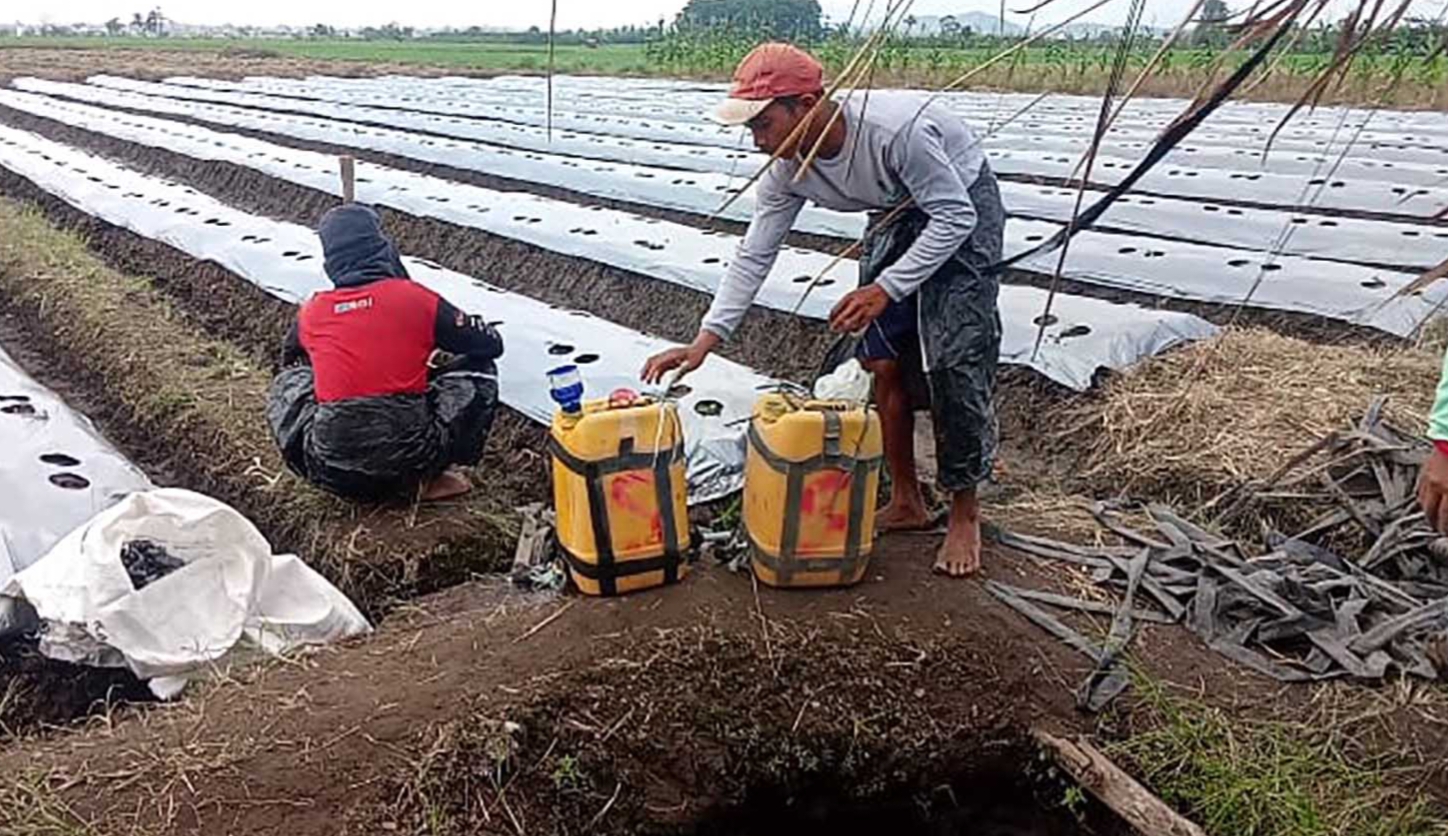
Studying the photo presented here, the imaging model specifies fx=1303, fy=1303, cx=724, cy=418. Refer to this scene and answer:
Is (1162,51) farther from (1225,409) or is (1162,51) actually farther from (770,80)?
(1225,409)

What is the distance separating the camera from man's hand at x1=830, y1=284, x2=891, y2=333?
296cm

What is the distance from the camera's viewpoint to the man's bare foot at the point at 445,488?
13.6 feet

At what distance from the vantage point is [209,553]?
3.31 meters

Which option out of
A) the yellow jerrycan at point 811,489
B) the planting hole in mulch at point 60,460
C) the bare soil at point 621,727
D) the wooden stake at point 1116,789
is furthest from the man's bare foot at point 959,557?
the planting hole in mulch at point 60,460

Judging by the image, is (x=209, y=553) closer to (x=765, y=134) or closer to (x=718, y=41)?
(x=765, y=134)

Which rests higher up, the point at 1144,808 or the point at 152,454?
the point at 1144,808

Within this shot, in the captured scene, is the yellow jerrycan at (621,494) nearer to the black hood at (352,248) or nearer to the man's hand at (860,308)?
the man's hand at (860,308)

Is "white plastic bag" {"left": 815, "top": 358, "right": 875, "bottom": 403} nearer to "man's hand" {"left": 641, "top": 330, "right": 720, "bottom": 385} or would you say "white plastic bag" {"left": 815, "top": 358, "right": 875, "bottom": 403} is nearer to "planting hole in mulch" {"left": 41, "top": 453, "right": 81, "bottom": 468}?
"man's hand" {"left": 641, "top": 330, "right": 720, "bottom": 385}

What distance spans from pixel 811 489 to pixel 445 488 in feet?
5.23

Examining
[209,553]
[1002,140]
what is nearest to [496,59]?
[1002,140]

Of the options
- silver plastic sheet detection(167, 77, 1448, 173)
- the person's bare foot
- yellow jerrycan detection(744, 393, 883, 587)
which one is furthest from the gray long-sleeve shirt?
silver plastic sheet detection(167, 77, 1448, 173)

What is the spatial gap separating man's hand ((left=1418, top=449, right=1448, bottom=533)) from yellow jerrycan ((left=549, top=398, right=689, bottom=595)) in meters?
1.65

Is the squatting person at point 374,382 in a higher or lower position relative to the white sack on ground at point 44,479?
higher

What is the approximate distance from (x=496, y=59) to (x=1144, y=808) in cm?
2972
